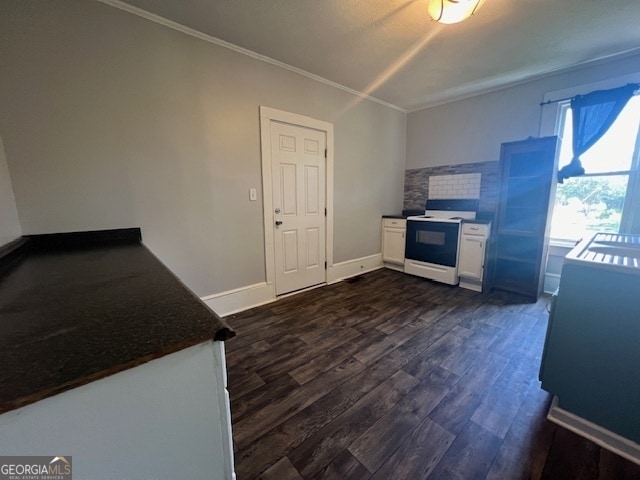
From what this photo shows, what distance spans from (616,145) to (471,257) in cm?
174

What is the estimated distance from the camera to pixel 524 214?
2945 mm

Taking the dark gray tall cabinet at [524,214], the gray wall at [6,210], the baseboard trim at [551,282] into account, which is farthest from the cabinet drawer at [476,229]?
the gray wall at [6,210]

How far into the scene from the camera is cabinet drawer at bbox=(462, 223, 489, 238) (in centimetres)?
303

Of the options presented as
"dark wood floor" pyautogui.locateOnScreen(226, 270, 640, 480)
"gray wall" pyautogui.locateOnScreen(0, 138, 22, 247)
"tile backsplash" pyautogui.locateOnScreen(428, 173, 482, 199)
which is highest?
"tile backsplash" pyautogui.locateOnScreen(428, 173, 482, 199)

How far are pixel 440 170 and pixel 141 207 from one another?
3812 mm

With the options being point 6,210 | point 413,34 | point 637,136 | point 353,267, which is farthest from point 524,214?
point 6,210

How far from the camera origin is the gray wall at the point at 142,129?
5.29 ft

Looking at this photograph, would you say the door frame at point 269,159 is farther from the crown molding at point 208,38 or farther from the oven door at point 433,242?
the oven door at point 433,242

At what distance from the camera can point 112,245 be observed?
1.78 meters

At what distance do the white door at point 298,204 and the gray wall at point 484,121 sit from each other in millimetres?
1854

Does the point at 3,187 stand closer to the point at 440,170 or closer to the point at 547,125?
the point at 440,170

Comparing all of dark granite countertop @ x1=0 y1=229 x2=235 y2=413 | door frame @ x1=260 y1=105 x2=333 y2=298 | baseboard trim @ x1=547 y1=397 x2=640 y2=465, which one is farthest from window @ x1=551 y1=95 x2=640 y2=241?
dark granite countertop @ x1=0 y1=229 x2=235 y2=413

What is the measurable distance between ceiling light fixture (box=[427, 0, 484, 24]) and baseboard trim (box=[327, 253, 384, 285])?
2.64 meters

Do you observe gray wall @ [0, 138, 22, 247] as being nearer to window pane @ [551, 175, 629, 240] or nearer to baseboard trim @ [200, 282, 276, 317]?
baseboard trim @ [200, 282, 276, 317]
